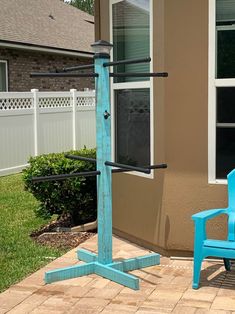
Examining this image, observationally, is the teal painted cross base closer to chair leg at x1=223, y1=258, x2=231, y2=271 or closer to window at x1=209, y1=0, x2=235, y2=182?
chair leg at x1=223, y1=258, x2=231, y2=271

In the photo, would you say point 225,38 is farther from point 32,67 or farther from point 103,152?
point 32,67

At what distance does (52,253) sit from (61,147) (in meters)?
8.15

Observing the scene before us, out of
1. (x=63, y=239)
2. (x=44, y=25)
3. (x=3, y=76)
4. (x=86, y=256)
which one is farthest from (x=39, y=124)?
(x=86, y=256)

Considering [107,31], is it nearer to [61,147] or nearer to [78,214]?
[78,214]

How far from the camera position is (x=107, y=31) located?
6105mm

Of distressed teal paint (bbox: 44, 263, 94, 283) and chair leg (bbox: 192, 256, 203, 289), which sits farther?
distressed teal paint (bbox: 44, 263, 94, 283)

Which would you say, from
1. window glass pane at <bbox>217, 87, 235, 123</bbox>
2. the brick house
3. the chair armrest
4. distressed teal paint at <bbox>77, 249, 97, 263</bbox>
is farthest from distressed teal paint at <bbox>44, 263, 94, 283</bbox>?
the brick house

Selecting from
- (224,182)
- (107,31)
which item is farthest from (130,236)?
(107,31)

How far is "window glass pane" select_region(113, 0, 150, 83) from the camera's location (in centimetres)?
561

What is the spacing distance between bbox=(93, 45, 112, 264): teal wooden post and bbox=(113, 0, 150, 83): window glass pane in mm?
975

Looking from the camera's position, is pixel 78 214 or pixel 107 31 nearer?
pixel 107 31

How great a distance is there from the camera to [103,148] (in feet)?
15.7

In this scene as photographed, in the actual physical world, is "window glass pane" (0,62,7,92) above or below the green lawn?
above

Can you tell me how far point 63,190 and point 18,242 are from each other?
83 cm
